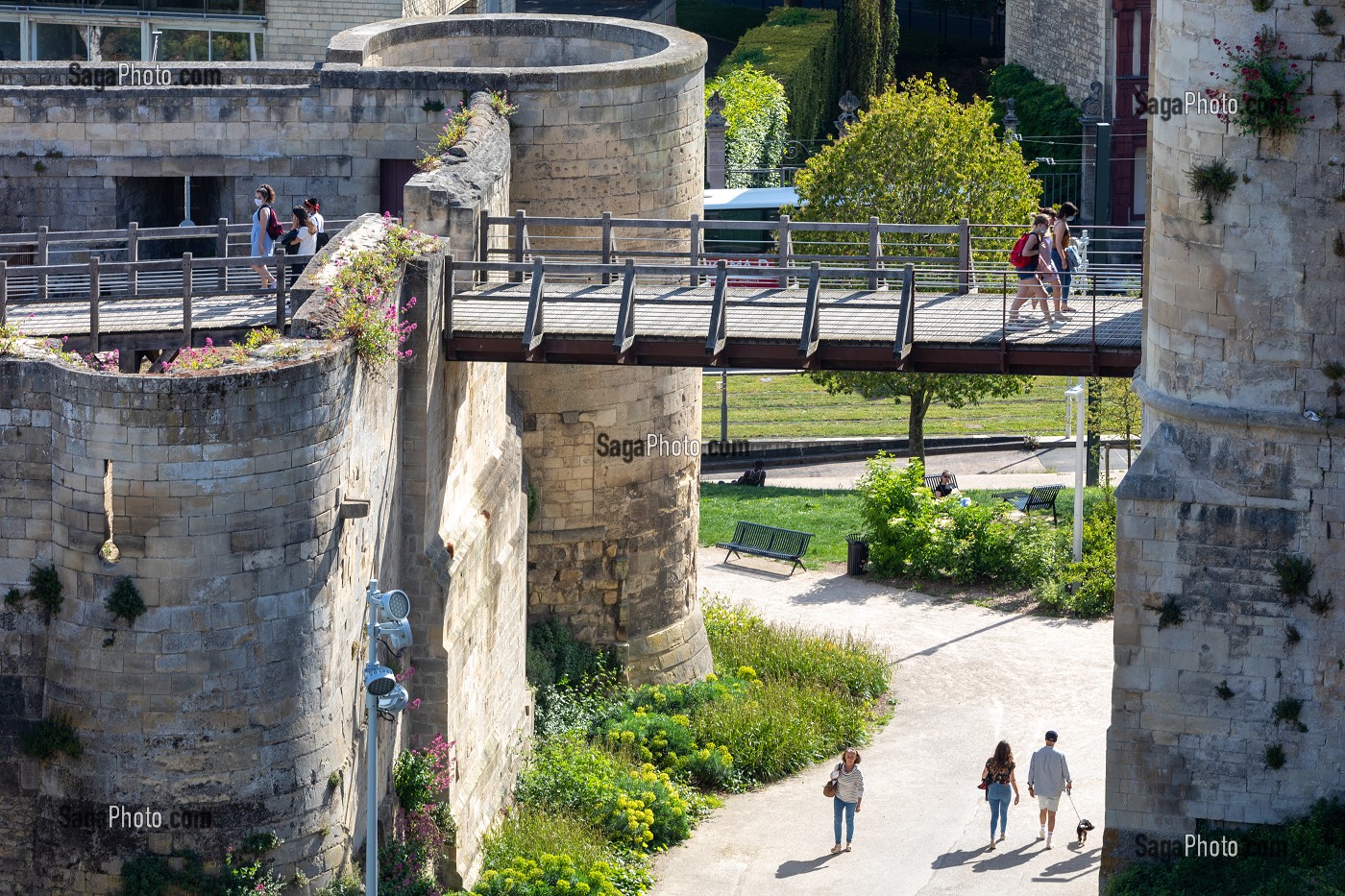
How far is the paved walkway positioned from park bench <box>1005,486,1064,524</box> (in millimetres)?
4309

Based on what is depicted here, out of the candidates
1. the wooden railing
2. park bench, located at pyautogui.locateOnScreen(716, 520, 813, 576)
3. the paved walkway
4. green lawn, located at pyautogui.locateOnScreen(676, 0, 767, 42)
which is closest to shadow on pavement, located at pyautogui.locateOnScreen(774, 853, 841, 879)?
the paved walkway

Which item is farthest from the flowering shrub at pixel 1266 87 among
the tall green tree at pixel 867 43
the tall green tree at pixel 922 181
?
the tall green tree at pixel 867 43

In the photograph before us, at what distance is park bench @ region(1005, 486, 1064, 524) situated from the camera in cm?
4331

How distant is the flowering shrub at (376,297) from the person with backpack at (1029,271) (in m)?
7.01

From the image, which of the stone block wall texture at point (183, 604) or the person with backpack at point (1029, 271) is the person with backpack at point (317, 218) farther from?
the person with backpack at point (1029, 271)

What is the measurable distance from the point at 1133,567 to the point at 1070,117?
3902cm

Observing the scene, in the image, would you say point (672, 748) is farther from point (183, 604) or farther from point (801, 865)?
point (183, 604)

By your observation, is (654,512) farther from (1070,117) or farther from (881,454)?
(1070,117)

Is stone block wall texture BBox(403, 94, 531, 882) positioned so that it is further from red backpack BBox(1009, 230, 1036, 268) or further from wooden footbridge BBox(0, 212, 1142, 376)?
red backpack BBox(1009, 230, 1036, 268)

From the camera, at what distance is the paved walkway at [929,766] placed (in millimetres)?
29625

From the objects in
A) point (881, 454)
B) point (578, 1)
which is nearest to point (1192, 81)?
point (881, 454)

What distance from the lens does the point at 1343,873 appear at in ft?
82.6

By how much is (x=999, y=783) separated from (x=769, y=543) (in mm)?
12607

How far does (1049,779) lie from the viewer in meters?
29.8
